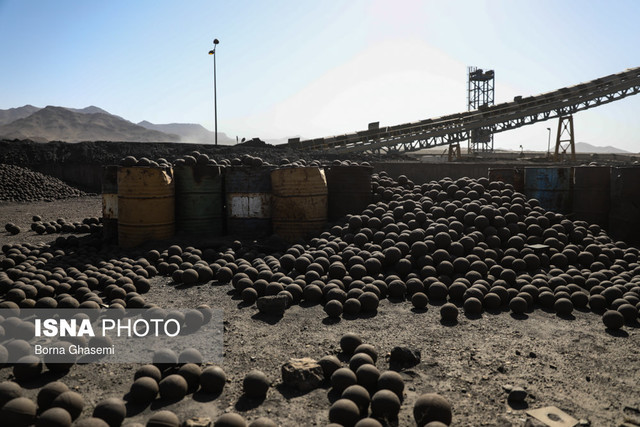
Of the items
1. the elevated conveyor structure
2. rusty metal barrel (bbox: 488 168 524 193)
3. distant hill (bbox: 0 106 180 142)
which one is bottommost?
rusty metal barrel (bbox: 488 168 524 193)

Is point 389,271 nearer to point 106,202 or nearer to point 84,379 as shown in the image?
point 84,379

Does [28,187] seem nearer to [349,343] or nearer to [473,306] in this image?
[349,343]

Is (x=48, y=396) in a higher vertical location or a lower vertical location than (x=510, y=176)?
lower

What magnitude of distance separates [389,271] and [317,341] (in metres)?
2.94

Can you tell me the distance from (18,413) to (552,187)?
11.8 metres

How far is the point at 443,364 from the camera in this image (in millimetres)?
4902

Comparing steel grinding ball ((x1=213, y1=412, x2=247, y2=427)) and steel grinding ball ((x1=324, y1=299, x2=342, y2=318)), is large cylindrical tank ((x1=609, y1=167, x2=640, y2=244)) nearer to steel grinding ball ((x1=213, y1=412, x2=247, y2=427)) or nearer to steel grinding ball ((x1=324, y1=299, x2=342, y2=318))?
steel grinding ball ((x1=324, y1=299, x2=342, y2=318))

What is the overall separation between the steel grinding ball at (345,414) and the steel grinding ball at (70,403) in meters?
2.12

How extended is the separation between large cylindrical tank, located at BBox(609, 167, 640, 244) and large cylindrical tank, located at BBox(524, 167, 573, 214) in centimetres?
104

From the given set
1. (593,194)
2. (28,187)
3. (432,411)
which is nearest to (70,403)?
(432,411)

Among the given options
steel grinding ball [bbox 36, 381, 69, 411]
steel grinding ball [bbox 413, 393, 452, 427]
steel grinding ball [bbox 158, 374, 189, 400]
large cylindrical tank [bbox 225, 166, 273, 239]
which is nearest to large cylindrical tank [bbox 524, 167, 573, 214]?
large cylindrical tank [bbox 225, 166, 273, 239]

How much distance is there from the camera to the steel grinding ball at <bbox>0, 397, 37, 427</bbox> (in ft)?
12.0

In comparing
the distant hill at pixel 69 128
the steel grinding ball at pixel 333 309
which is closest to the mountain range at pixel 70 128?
the distant hill at pixel 69 128

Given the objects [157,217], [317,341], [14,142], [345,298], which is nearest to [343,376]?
[317,341]
